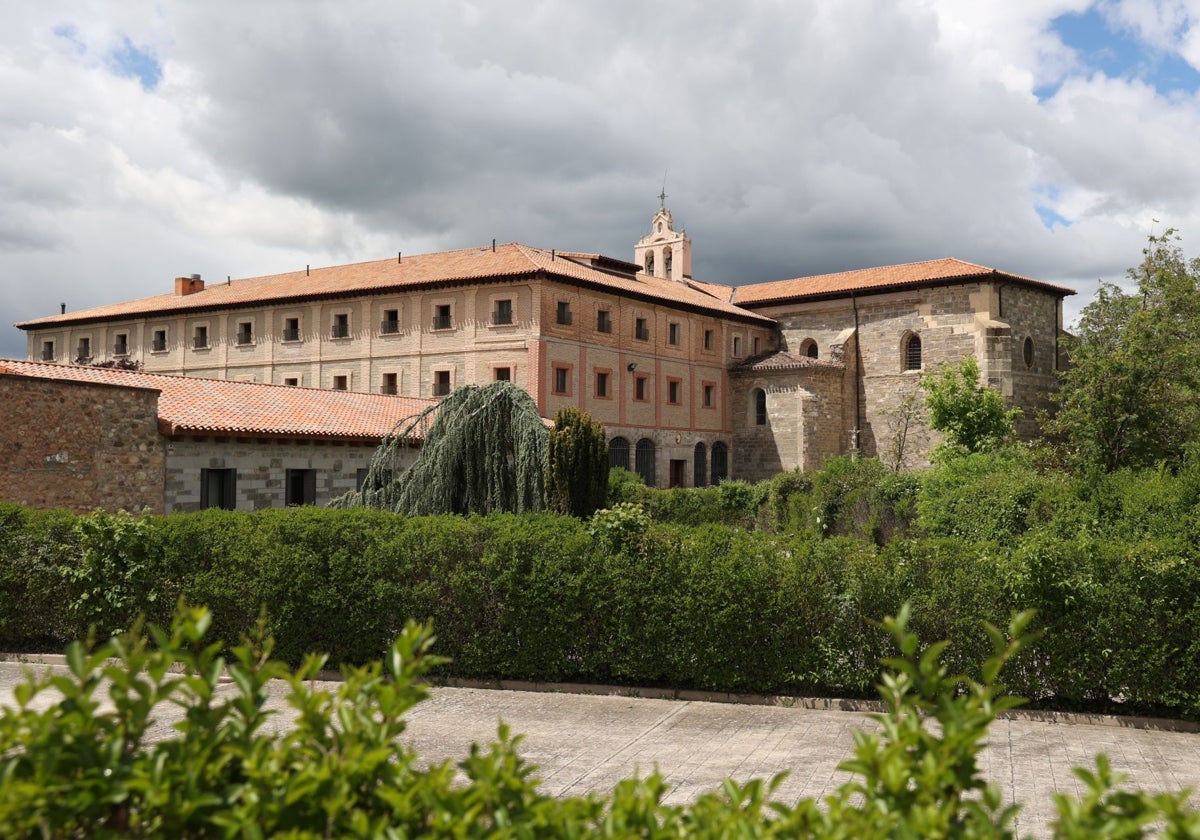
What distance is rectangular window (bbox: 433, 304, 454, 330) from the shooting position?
3975cm

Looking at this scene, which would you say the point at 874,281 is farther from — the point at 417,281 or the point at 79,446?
the point at 79,446

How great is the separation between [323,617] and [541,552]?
8.20ft

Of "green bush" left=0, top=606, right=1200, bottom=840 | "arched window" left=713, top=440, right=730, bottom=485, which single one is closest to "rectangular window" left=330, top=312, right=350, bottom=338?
"arched window" left=713, top=440, right=730, bottom=485

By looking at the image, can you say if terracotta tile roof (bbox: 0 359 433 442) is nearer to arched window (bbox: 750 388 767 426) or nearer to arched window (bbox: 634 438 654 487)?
arched window (bbox: 634 438 654 487)

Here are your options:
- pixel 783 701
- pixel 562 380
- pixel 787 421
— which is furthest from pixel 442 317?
pixel 783 701

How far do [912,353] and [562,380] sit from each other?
53.5 ft

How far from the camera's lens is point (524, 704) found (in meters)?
9.96

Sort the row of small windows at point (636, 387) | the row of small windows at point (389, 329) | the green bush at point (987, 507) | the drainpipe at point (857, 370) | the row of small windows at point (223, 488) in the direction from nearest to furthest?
1. the green bush at point (987, 507)
2. the row of small windows at point (223, 488)
3. the row of small windows at point (636, 387)
4. the row of small windows at point (389, 329)
5. the drainpipe at point (857, 370)

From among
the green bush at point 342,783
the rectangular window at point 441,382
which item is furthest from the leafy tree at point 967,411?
the green bush at point 342,783

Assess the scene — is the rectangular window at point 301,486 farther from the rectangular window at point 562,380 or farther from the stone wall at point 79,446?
the rectangular window at point 562,380

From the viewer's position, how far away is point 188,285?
48.3 m

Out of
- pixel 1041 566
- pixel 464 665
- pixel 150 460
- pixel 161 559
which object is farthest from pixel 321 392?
pixel 1041 566

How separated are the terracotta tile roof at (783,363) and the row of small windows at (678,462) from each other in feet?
12.1

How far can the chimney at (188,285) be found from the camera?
4822 cm
